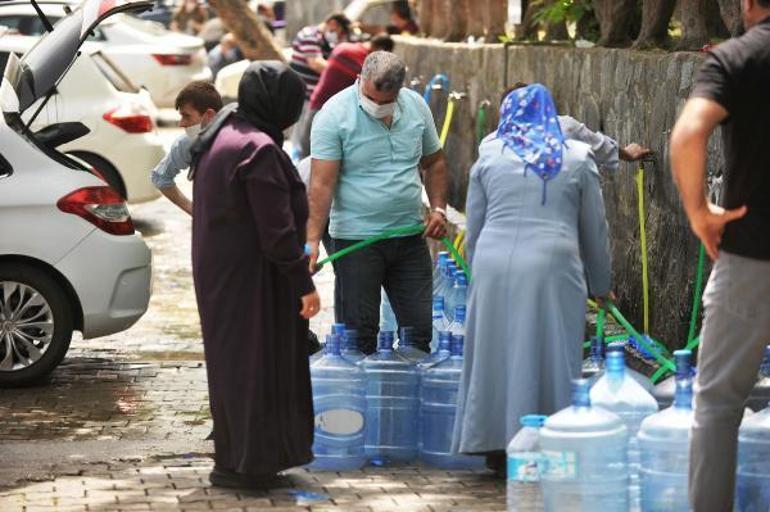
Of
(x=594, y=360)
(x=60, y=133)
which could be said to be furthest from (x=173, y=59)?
(x=594, y=360)

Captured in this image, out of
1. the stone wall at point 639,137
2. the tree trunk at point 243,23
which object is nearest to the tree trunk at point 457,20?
the tree trunk at point 243,23

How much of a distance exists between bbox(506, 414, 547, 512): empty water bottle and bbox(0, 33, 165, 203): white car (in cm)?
952

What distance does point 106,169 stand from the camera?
16.6m

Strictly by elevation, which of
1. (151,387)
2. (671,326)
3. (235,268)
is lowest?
(151,387)

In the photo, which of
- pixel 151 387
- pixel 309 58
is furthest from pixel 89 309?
pixel 309 58

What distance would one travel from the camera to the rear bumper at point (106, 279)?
428 inches

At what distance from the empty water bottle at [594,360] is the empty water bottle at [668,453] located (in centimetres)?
106

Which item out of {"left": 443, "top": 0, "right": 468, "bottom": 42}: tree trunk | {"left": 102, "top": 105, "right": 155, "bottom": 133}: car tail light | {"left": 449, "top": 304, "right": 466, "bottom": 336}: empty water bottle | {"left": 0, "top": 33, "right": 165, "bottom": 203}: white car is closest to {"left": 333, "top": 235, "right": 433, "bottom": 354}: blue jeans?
{"left": 449, "top": 304, "right": 466, "bottom": 336}: empty water bottle

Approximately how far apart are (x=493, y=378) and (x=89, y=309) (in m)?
3.74

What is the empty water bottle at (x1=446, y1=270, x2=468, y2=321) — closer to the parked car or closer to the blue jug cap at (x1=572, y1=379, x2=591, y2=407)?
the blue jug cap at (x1=572, y1=379, x2=591, y2=407)

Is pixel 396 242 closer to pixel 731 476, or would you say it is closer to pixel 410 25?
pixel 731 476

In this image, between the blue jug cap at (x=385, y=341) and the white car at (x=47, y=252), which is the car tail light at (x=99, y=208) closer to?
the white car at (x=47, y=252)

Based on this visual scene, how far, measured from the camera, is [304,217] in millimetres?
7812

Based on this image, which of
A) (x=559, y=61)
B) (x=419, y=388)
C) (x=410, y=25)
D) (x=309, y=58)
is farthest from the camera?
(x=410, y=25)
